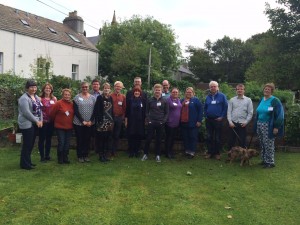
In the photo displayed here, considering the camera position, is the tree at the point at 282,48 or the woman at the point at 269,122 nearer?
the woman at the point at 269,122

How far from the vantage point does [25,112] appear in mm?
6691

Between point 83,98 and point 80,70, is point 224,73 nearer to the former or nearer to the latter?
point 80,70

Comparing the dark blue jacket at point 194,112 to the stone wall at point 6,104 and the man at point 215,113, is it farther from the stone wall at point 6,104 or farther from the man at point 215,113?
the stone wall at point 6,104

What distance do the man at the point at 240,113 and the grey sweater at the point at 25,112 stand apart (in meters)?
4.32

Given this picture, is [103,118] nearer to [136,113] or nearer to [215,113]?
[136,113]

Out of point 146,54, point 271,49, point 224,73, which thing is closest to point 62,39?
point 146,54

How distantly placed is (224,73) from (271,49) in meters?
25.4

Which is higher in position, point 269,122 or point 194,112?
point 194,112

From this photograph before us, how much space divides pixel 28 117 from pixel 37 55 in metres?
23.4

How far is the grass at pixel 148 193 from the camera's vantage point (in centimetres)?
463

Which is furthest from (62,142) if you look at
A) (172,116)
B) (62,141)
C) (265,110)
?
(265,110)

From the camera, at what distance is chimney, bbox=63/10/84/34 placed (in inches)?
1486

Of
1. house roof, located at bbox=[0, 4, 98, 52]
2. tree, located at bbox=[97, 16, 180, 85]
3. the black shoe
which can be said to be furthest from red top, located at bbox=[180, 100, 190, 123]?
tree, located at bbox=[97, 16, 180, 85]

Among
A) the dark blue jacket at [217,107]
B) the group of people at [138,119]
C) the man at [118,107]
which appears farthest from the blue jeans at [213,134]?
the man at [118,107]
